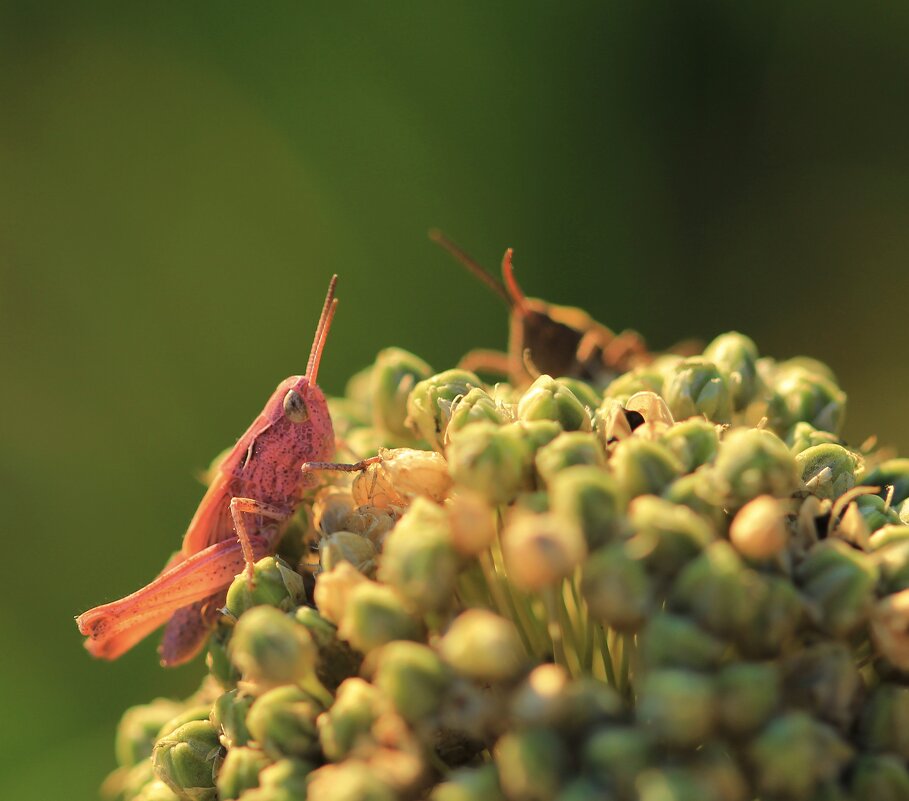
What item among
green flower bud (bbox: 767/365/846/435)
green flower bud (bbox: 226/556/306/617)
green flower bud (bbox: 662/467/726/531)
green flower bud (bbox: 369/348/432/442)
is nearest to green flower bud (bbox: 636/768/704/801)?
green flower bud (bbox: 662/467/726/531)

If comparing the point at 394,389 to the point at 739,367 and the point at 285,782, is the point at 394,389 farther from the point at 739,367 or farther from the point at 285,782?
the point at 285,782

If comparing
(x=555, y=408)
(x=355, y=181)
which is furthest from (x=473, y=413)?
(x=355, y=181)

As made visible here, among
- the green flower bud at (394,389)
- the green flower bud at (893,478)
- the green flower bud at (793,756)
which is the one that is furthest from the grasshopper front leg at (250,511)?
the green flower bud at (893,478)

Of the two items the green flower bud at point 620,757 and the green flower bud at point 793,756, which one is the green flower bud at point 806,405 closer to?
the green flower bud at point 793,756

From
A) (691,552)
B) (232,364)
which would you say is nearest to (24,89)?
(232,364)

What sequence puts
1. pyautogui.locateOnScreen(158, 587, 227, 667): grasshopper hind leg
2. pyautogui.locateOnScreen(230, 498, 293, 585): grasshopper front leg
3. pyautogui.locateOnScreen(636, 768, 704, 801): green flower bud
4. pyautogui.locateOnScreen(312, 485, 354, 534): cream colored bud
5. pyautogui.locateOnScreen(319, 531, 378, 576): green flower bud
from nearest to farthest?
1. pyautogui.locateOnScreen(636, 768, 704, 801): green flower bud
2. pyautogui.locateOnScreen(319, 531, 378, 576): green flower bud
3. pyautogui.locateOnScreen(312, 485, 354, 534): cream colored bud
4. pyautogui.locateOnScreen(230, 498, 293, 585): grasshopper front leg
5. pyautogui.locateOnScreen(158, 587, 227, 667): grasshopper hind leg

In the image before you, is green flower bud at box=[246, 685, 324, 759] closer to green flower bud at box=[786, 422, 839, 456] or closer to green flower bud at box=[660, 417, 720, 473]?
green flower bud at box=[660, 417, 720, 473]

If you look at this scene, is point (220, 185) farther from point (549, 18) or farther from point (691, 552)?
Result: point (691, 552)
